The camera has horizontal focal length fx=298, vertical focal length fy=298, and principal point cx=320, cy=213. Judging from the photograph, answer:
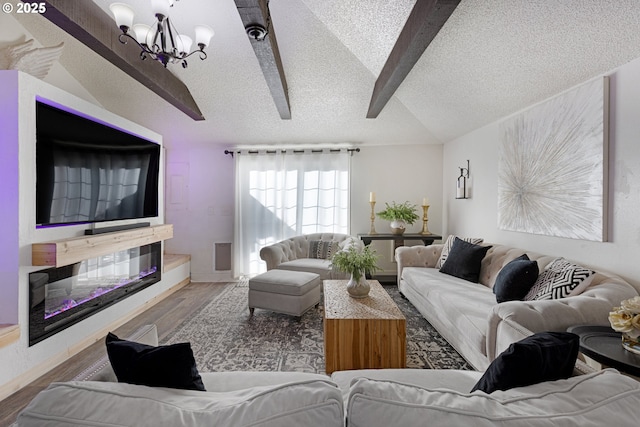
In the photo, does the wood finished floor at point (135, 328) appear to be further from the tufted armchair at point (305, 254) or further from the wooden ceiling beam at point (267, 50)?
the wooden ceiling beam at point (267, 50)

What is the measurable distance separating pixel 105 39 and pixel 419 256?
3.90 metres

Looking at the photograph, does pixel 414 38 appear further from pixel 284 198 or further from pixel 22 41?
pixel 22 41

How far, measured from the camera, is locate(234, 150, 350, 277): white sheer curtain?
4895 millimetres

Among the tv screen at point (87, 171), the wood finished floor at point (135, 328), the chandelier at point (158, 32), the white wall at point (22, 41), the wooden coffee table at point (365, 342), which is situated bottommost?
the wood finished floor at point (135, 328)

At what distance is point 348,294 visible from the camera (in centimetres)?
268

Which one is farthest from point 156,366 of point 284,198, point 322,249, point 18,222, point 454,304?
point 284,198

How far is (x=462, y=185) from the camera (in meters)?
4.17

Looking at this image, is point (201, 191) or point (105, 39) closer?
point (105, 39)

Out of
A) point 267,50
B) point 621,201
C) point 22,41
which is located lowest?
point 621,201

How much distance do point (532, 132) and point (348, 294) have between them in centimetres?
229

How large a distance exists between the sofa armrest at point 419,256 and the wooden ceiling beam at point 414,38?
1943mm

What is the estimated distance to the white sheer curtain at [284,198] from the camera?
4895mm

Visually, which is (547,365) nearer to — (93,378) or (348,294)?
(93,378)

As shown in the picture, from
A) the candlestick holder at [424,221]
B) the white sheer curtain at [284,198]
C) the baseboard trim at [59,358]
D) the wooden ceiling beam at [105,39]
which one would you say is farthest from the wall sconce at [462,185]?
the baseboard trim at [59,358]
